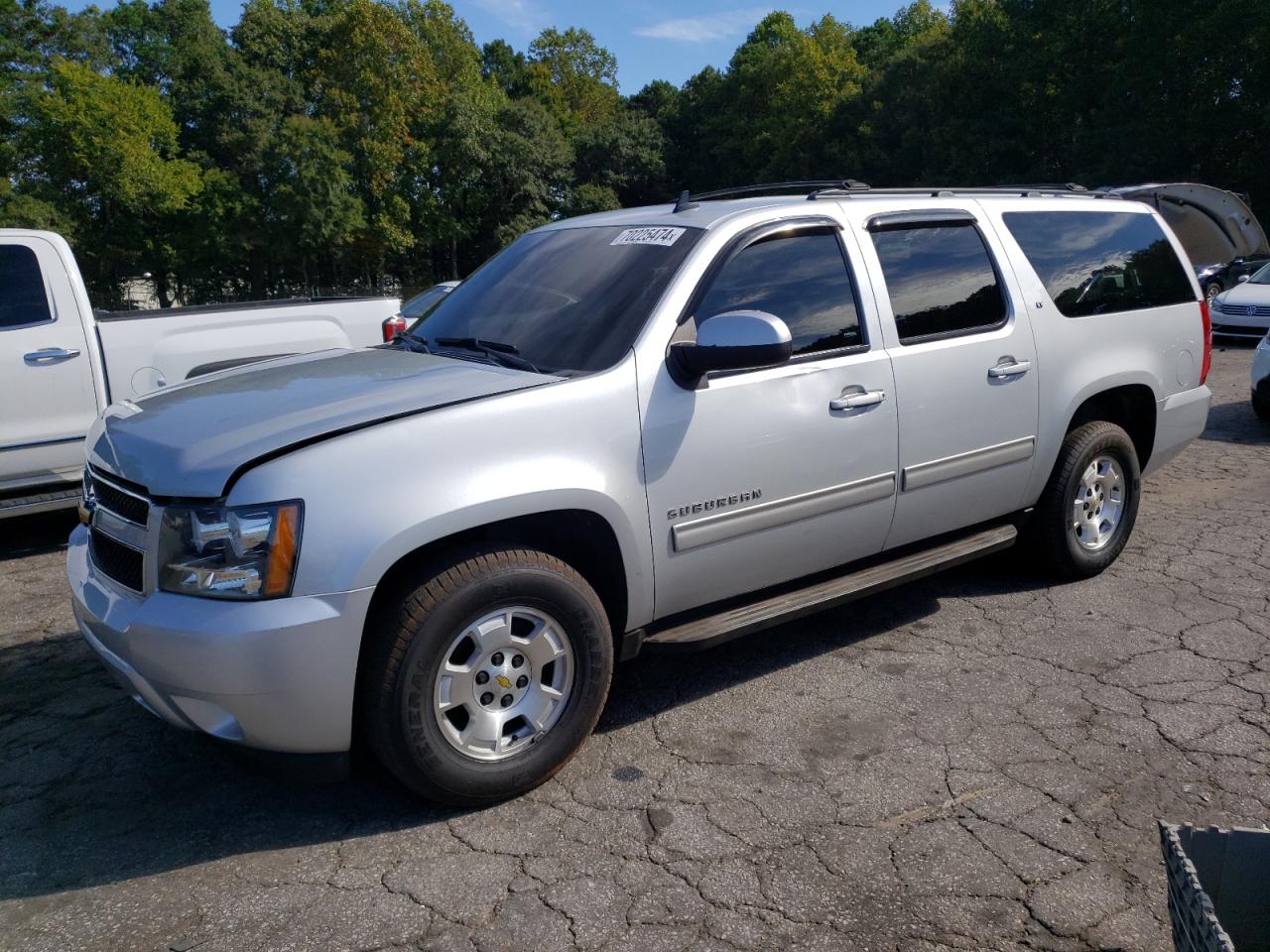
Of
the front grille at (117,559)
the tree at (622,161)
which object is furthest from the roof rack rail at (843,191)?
the tree at (622,161)

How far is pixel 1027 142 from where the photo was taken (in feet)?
147

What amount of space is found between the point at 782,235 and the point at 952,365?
95 centimetres

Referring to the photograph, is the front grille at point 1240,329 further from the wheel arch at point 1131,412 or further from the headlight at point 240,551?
the headlight at point 240,551

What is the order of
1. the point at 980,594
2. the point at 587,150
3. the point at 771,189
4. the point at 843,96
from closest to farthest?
the point at 771,189
the point at 980,594
the point at 843,96
the point at 587,150

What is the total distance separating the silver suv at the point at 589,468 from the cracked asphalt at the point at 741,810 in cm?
34

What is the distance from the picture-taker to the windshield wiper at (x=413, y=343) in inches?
162

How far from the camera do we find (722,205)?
419 centimetres

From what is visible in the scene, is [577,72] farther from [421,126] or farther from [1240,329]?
[1240,329]

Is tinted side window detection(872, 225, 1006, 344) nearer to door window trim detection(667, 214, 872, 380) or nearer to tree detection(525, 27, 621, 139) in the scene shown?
door window trim detection(667, 214, 872, 380)

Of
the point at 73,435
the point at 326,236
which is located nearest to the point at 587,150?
the point at 326,236

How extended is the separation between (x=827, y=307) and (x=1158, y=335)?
2338 millimetres

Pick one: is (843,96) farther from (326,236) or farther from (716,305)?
(716,305)

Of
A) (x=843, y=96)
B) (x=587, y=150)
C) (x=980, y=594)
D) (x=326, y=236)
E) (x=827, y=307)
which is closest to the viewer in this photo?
(x=827, y=307)

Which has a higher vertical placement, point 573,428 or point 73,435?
point 573,428
